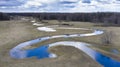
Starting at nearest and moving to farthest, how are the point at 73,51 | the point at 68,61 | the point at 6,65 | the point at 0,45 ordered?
the point at 6,65, the point at 68,61, the point at 73,51, the point at 0,45

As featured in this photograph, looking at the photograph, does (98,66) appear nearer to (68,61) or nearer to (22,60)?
(68,61)

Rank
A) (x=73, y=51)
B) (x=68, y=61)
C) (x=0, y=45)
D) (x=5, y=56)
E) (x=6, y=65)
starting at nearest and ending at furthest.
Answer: (x=6, y=65), (x=68, y=61), (x=5, y=56), (x=73, y=51), (x=0, y=45)

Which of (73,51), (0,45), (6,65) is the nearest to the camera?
(6,65)

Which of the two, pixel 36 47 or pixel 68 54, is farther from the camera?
pixel 36 47

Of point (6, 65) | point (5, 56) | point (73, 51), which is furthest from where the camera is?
point (73, 51)

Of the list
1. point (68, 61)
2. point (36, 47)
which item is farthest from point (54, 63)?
point (36, 47)

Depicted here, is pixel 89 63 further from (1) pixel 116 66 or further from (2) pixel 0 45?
(2) pixel 0 45

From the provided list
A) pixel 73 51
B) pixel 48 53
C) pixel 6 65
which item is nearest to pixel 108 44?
pixel 73 51

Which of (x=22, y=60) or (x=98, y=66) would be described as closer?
(x=98, y=66)
